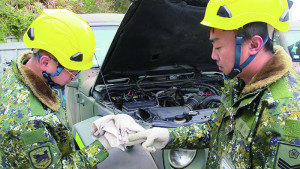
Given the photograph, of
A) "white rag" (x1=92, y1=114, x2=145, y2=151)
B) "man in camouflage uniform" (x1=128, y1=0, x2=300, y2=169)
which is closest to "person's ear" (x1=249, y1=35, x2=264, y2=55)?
"man in camouflage uniform" (x1=128, y1=0, x2=300, y2=169)

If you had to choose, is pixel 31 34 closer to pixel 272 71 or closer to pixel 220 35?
pixel 220 35

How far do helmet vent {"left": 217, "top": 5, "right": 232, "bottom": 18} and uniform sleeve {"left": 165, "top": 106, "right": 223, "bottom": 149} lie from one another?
2.27ft

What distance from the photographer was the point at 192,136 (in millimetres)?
2008

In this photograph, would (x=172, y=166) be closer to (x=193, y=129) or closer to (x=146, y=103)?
(x=193, y=129)

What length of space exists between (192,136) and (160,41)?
1.60 meters

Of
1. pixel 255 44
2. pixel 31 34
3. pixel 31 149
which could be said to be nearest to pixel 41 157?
pixel 31 149

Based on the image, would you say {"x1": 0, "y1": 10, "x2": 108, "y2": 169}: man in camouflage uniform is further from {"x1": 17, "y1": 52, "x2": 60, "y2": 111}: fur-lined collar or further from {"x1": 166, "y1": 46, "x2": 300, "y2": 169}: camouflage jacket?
{"x1": 166, "y1": 46, "x2": 300, "y2": 169}: camouflage jacket

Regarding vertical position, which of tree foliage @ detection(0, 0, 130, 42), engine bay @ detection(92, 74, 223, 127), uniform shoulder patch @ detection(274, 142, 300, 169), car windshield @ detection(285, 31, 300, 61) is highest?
uniform shoulder patch @ detection(274, 142, 300, 169)

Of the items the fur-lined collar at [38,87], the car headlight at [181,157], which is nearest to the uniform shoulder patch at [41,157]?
the fur-lined collar at [38,87]

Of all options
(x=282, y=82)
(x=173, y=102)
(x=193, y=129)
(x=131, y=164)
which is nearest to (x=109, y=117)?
(x=131, y=164)

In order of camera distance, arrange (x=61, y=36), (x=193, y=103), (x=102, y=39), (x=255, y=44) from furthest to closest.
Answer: (x=102, y=39)
(x=193, y=103)
(x=61, y=36)
(x=255, y=44)

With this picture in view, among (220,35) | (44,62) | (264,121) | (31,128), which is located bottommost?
(31,128)

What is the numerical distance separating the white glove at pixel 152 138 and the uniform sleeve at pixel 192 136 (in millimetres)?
53

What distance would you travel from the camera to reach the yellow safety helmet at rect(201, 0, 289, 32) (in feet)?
4.93
